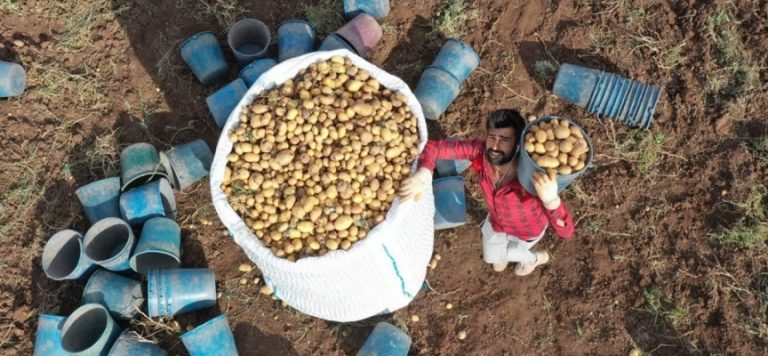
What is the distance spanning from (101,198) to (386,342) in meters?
2.00

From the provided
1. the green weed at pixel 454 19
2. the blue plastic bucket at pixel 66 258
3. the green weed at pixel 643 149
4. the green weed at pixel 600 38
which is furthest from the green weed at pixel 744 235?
the blue plastic bucket at pixel 66 258

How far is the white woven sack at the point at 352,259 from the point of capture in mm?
3082

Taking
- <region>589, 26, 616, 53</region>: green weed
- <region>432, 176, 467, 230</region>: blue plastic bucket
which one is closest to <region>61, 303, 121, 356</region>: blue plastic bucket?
<region>432, 176, 467, 230</region>: blue plastic bucket

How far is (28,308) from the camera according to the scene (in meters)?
3.88

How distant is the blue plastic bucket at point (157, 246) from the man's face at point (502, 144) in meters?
2.04

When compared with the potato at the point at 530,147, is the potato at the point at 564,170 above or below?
below

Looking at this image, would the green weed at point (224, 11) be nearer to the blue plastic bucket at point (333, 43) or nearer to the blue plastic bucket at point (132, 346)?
the blue plastic bucket at point (333, 43)

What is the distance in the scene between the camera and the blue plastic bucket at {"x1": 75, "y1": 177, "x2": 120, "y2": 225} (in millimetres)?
3834

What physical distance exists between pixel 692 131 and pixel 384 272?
2.41 meters

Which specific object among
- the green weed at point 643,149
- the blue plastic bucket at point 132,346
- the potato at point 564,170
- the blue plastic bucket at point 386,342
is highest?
the potato at point 564,170

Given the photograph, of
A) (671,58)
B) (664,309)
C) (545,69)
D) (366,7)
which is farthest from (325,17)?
(664,309)

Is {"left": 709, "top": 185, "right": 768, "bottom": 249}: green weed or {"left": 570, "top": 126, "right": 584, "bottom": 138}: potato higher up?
{"left": 570, "top": 126, "right": 584, "bottom": 138}: potato

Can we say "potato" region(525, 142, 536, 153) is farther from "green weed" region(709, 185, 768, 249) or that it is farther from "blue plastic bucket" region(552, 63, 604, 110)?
"green weed" region(709, 185, 768, 249)

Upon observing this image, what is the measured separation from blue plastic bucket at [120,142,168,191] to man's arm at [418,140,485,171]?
5.89ft
